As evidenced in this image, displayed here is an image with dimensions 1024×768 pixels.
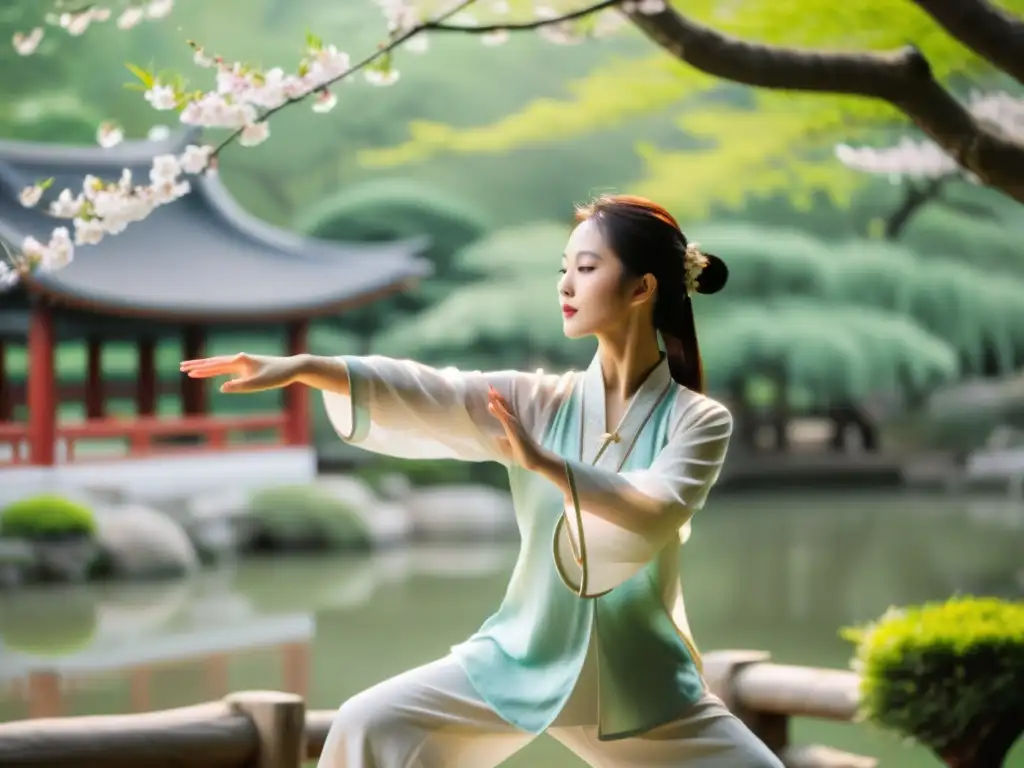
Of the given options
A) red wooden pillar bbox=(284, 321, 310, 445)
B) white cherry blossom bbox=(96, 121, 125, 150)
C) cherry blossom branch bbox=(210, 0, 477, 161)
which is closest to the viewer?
cherry blossom branch bbox=(210, 0, 477, 161)

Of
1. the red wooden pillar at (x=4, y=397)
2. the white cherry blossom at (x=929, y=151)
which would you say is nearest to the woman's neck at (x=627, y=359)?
the white cherry blossom at (x=929, y=151)

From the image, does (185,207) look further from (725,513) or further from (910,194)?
(910,194)

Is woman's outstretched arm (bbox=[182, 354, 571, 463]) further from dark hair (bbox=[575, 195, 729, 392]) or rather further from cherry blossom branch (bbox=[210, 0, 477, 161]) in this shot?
cherry blossom branch (bbox=[210, 0, 477, 161])

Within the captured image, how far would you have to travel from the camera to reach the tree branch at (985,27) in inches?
92.2

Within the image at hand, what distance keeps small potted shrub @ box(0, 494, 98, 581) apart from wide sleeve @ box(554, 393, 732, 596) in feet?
21.9

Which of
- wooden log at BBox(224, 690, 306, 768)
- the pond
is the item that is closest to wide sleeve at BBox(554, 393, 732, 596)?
wooden log at BBox(224, 690, 306, 768)

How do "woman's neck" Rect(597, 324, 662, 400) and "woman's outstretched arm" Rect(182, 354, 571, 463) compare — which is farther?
"woman's neck" Rect(597, 324, 662, 400)

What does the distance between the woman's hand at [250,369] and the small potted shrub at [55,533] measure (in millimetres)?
6498

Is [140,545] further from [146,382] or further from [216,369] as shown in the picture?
[216,369]

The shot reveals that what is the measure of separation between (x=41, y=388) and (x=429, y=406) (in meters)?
8.05

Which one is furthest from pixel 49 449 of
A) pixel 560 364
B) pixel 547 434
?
pixel 547 434

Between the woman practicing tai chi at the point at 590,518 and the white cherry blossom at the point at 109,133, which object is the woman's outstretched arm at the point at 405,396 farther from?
the white cherry blossom at the point at 109,133

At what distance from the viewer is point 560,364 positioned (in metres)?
12.4

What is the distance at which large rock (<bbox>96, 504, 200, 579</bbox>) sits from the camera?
7895 millimetres
